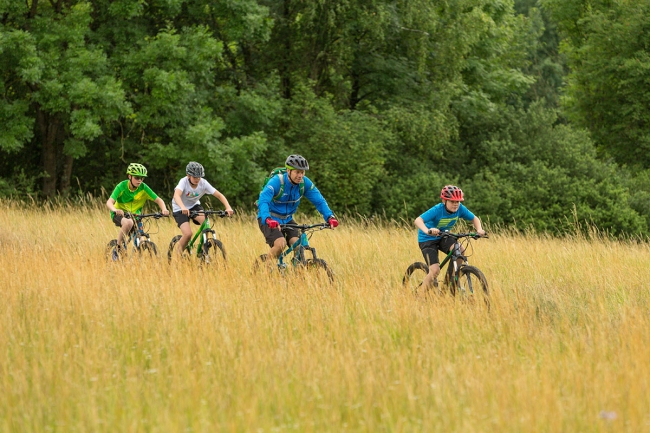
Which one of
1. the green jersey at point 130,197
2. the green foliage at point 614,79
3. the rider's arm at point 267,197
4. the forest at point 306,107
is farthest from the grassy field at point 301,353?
the green foliage at point 614,79

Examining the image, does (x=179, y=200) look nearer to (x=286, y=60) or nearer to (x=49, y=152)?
(x=49, y=152)

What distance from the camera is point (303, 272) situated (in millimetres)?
9555

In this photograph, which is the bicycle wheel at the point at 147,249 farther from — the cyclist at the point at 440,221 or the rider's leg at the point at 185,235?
the cyclist at the point at 440,221

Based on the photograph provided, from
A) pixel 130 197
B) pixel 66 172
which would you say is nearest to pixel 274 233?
pixel 130 197

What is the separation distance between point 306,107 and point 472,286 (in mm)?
18263

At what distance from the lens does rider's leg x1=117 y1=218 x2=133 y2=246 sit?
11.8 meters

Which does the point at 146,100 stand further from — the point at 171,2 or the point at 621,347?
the point at 621,347

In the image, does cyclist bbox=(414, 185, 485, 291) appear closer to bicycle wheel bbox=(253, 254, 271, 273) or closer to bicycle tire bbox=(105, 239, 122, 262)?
bicycle wheel bbox=(253, 254, 271, 273)

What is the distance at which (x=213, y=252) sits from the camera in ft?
37.1

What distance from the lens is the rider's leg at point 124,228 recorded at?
11.8m

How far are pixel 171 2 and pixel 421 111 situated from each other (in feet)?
28.5

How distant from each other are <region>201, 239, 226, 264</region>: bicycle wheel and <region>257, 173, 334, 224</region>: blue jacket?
106 centimetres

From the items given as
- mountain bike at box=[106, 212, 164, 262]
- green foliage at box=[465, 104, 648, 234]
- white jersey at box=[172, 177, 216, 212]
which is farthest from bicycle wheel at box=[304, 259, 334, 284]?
green foliage at box=[465, 104, 648, 234]

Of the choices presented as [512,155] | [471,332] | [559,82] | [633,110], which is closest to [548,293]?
[471,332]
